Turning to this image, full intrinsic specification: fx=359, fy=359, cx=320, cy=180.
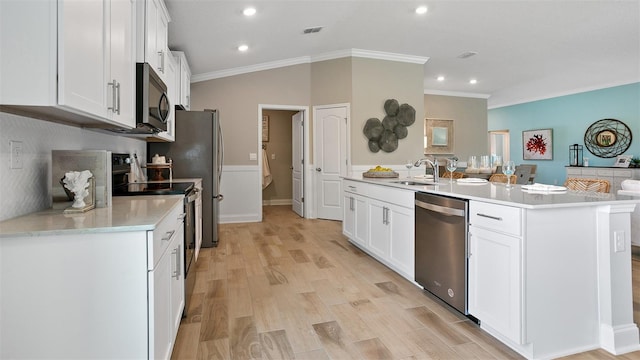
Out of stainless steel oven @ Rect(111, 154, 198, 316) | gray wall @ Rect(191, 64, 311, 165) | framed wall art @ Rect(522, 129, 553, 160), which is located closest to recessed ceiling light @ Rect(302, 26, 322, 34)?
gray wall @ Rect(191, 64, 311, 165)

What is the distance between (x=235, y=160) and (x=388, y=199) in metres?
3.47

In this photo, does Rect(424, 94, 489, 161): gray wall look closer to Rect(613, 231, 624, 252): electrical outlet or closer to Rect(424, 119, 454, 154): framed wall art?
Rect(424, 119, 454, 154): framed wall art

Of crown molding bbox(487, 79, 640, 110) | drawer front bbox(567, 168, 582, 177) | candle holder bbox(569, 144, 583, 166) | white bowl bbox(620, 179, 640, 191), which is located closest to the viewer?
white bowl bbox(620, 179, 640, 191)

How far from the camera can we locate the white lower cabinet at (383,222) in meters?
2.94

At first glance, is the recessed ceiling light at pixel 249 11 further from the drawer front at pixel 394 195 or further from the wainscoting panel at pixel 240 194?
the wainscoting panel at pixel 240 194

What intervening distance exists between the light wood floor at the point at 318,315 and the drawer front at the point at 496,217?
0.66m

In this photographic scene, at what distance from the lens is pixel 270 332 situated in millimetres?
2188

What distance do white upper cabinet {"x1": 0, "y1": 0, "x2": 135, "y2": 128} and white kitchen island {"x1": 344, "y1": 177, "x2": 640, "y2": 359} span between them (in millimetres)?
2048

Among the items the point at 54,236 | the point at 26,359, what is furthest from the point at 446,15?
the point at 26,359

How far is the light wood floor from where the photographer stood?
6.47 ft

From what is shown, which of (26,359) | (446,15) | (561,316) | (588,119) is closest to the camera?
(26,359)

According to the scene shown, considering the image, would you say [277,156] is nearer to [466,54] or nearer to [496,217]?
[466,54]

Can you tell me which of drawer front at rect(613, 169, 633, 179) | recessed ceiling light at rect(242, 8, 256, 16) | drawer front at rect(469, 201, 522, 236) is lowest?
drawer front at rect(469, 201, 522, 236)

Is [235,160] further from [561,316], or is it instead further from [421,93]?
[561,316]
